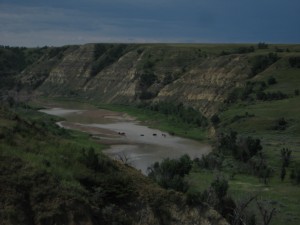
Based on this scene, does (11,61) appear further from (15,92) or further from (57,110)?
(57,110)

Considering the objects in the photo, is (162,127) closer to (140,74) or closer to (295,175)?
(140,74)

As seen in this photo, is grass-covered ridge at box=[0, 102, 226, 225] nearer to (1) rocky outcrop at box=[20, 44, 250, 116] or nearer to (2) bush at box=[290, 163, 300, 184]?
(2) bush at box=[290, 163, 300, 184]

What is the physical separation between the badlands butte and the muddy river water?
9.87 feet

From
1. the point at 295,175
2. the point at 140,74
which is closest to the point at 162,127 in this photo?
the point at 140,74

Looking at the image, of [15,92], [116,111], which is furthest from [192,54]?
[15,92]

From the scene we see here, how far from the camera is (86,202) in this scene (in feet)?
62.0

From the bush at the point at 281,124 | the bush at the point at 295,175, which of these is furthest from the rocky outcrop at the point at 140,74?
the bush at the point at 295,175

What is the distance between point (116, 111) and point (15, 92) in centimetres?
4351

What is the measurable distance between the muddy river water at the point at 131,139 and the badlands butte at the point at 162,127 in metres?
3.01

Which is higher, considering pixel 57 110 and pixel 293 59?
pixel 293 59

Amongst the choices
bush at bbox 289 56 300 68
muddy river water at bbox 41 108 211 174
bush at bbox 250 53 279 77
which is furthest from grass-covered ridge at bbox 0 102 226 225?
bush at bbox 250 53 279 77

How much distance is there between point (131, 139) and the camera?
262ft

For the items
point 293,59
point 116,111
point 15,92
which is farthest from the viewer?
point 15,92

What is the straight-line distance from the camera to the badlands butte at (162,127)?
62.7 ft
